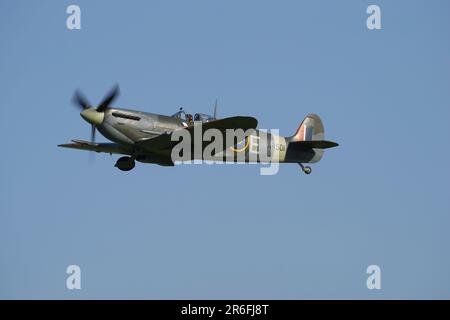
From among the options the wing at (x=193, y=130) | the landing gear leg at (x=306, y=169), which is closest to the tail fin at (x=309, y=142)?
the landing gear leg at (x=306, y=169)

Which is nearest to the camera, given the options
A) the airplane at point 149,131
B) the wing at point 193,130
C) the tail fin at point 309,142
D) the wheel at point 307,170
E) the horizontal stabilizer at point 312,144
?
the wing at point 193,130

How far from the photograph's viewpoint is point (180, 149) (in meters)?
19.4

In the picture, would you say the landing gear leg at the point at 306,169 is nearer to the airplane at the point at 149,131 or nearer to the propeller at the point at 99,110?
the airplane at the point at 149,131

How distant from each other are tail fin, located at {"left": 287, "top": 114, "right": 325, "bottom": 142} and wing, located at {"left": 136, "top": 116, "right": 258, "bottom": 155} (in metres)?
3.98

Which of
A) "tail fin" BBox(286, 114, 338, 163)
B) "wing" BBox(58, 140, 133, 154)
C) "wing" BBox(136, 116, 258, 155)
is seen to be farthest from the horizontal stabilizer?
"wing" BBox(58, 140, 133, 154)

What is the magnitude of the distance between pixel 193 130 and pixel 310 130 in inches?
223

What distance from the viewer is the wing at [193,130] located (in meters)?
18.0

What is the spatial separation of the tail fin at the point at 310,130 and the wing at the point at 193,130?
3982mm

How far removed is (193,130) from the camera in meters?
18.7

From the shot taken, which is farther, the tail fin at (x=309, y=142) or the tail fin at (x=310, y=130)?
the tail fin at (x=310, y=130)

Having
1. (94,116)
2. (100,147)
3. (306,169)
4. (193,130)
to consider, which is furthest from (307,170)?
(94,116)

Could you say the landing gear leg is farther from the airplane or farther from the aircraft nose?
the aircraft nose
